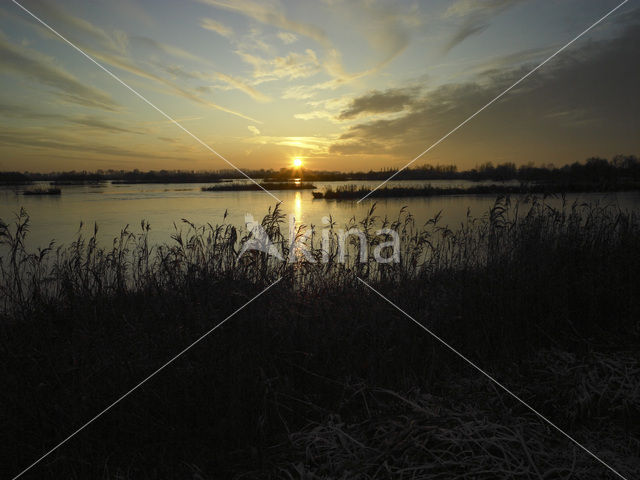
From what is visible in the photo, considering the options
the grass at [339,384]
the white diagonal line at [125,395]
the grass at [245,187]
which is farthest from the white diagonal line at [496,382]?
the grass at [245,187]

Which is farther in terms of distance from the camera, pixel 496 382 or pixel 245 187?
pixel 245 187

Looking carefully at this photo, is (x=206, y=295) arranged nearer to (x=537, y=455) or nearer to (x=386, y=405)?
(x=386, y=405)

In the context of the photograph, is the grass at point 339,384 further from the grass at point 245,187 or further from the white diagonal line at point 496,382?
the grass at point 245,187

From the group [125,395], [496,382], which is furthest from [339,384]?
[125,395]

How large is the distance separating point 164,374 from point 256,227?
3.53 metres

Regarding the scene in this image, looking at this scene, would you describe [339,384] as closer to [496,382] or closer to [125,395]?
[496,382]

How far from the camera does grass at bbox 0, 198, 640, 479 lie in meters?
2.13

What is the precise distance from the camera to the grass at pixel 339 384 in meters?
2.13

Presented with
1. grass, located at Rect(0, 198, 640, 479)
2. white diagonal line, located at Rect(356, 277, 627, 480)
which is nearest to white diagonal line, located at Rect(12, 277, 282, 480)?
grass, located at Rect(0, 198, 640, 479)

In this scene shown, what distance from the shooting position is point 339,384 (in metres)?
3.14

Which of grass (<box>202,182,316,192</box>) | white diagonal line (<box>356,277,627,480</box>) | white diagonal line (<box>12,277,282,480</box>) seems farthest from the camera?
grass (<box>202,182,316,192</box>)

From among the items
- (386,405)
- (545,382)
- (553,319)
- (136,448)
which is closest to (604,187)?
(553,319)

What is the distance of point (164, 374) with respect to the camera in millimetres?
3258

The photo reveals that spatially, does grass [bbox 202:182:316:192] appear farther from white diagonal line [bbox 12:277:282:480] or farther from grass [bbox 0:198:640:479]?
white diagonal line [bbox 12:277:282:480]
